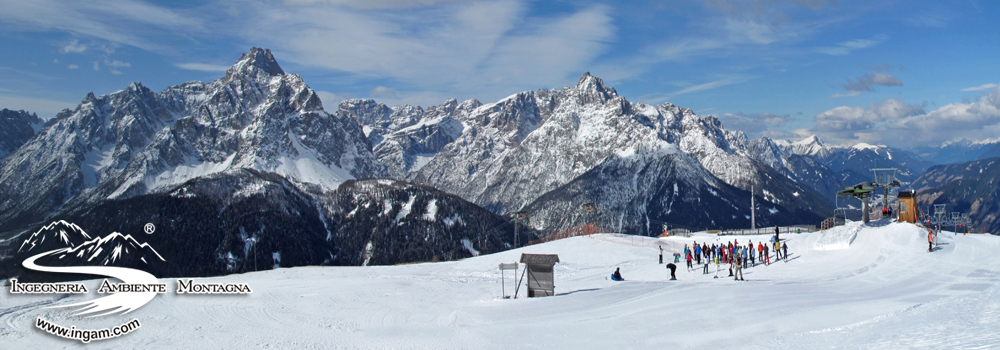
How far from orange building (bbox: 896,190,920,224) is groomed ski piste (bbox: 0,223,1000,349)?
303 inches

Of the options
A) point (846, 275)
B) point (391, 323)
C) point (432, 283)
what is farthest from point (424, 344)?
point (846, 275)

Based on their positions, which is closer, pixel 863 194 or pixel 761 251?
pixel 761 251

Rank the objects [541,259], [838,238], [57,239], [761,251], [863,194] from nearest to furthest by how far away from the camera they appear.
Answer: [541,259] → [761,251] → [838,238] → [863,194] → [57,239]

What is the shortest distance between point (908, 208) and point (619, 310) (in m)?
44.2

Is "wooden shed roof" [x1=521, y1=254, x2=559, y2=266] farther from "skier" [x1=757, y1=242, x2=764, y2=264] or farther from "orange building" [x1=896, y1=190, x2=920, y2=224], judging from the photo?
"orange building" [x1=896, y1=190, x2=920, y2=224]

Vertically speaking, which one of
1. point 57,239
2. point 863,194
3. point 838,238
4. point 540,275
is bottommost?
point 540,275

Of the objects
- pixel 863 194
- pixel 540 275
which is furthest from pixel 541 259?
pixel 863 194

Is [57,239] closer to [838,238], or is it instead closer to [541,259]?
[541,259]

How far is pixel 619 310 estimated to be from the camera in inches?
1170

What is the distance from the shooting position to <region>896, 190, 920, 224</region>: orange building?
185 feet

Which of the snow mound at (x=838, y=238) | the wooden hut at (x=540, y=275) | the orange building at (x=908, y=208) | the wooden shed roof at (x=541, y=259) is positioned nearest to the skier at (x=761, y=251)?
the snow mound at (x=838, y=238)

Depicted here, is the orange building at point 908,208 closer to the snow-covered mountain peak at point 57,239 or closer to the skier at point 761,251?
the skier at point 761,251

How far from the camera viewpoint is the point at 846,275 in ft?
125

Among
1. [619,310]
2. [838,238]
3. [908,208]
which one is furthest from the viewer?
[908,208]
